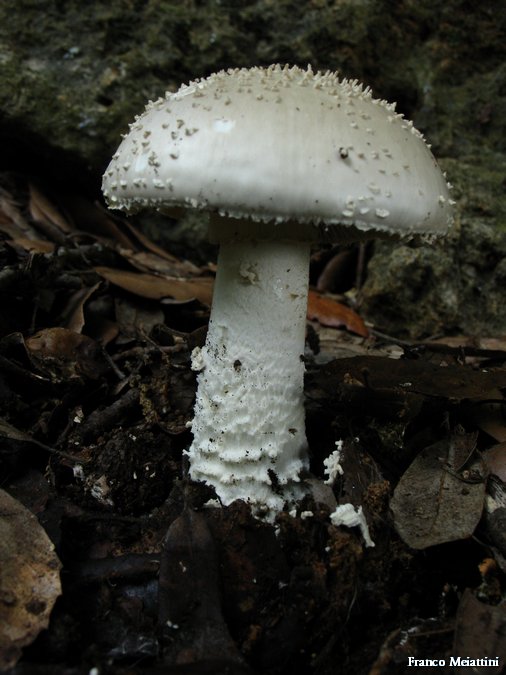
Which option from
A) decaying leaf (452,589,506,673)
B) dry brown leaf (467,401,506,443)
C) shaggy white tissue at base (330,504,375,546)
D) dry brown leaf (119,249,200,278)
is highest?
dry brown leaf (119,249,200,278)

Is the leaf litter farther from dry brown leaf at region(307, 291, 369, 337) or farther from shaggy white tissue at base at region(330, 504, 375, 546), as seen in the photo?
dry brown leaf at region(307, 291, 369, 337)

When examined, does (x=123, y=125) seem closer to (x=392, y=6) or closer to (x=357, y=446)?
(x=392, y=6)

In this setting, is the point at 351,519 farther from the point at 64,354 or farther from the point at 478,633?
the point at 64,354

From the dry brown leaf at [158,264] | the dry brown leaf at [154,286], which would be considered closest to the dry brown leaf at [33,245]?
the dry brown leaf at [154,286]

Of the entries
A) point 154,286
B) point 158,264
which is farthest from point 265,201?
point 158,264

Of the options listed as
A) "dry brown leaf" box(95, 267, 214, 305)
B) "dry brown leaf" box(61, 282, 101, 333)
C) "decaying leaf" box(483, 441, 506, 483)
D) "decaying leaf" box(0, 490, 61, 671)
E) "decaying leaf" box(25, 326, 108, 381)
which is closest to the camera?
"decaying leaf" box(0, 490, 61, 671)

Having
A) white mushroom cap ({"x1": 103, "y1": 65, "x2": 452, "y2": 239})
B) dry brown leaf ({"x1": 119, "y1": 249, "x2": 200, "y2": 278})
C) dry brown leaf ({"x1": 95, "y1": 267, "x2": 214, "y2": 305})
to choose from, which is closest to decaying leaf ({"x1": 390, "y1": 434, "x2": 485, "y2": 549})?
white mushroom cap ({"x1": 103, "y1": 65, "x2": 452, "y2": 239})
